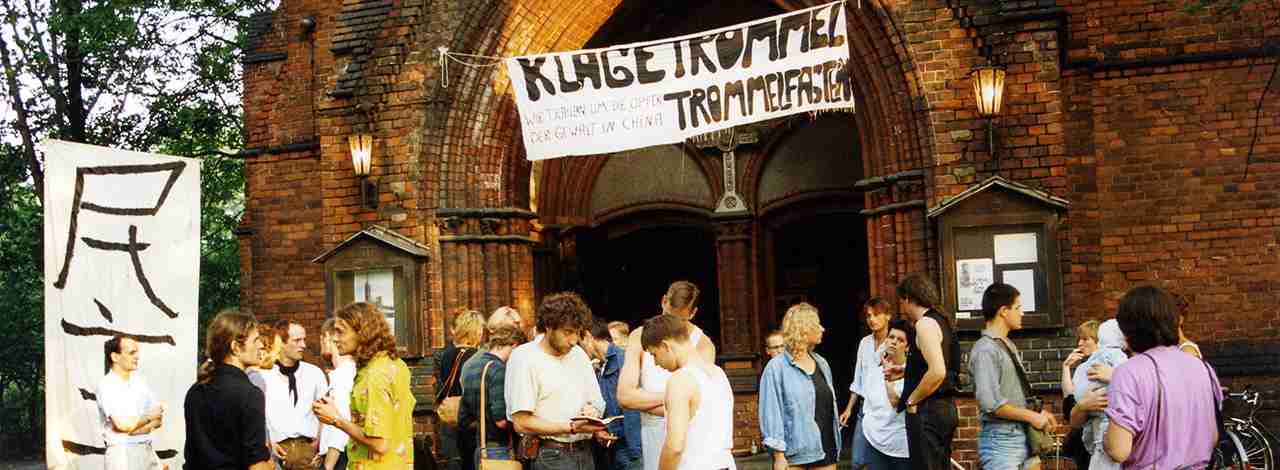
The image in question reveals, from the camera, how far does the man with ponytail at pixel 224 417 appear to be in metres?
6.59

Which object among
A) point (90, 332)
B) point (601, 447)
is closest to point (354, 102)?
point (90, 332)


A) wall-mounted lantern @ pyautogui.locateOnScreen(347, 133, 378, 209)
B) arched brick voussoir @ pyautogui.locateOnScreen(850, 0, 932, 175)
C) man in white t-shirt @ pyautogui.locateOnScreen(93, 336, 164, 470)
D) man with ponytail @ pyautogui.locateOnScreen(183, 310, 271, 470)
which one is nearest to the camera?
man with ponytail @ pyautogui.locateOnScreen(183, 310, 271, 470)

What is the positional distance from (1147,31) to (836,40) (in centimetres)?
339

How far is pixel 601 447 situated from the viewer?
8234 millimetres

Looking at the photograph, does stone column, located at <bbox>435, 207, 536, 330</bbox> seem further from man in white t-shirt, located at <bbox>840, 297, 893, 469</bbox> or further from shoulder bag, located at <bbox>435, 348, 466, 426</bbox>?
man in white t-shirt, located at <bbox>840, 297, 893, 469</bbox>

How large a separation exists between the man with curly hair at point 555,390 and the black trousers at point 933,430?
183 centimetres

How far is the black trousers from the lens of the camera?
7953 millimetres

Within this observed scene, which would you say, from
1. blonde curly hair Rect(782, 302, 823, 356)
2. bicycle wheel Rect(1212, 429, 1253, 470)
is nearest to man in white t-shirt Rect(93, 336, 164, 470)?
blonde curly hair Rect(782, 302, 823, 356)

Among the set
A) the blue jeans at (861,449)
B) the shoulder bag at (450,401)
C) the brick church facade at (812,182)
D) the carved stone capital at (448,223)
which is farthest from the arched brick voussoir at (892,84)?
the shoulder bag at (450,401)

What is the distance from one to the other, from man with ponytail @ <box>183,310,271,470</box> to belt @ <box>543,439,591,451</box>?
1543mm

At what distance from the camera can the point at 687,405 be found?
21.0ft

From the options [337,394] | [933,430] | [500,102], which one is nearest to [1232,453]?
[933,430]

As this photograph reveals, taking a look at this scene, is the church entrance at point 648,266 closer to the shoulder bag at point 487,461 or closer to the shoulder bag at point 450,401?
the shoulder bag at point 450,401

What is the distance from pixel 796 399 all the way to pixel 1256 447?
221 inches
